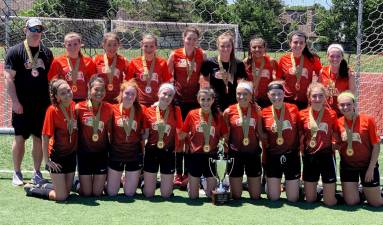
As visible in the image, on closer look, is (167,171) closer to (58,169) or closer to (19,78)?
(58,169)

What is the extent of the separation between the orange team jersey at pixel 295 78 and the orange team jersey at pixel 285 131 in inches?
16.1

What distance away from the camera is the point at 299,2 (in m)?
8.33

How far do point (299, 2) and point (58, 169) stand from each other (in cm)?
497

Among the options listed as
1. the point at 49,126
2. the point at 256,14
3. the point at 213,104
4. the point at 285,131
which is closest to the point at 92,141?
the point at 49,126

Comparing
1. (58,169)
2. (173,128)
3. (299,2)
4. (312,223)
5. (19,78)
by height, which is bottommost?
(312,223)

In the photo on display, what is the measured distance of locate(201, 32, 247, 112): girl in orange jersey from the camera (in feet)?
18.1

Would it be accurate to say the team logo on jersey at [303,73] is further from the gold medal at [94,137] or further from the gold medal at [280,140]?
the gold medal at [94,137]

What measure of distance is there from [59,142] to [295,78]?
2466mm

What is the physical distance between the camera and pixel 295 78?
18.3 ft

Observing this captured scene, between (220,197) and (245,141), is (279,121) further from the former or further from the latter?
(220,197)

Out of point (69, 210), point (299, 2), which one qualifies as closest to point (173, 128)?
point (69, 210)

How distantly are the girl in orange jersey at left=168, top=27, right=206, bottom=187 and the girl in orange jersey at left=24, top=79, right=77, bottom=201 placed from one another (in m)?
1.17

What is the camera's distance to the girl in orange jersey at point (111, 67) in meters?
5.61

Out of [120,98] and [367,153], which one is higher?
[120,98]
